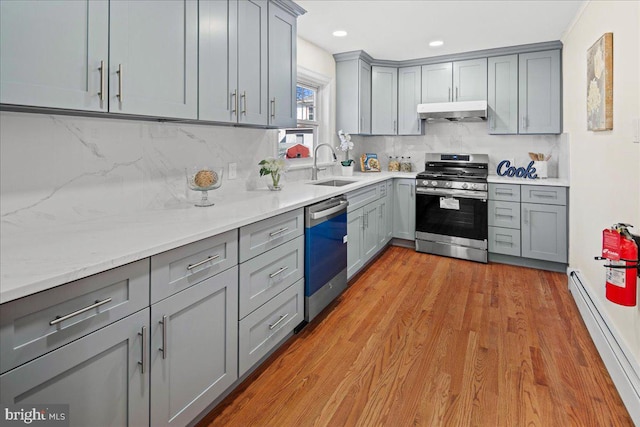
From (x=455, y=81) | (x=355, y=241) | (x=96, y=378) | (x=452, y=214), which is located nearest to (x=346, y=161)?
(x=355, y=241)

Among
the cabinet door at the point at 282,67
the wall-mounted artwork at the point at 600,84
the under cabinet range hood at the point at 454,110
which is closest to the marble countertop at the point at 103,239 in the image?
the cabinet door at the point at 282,67

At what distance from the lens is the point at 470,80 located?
4.52m

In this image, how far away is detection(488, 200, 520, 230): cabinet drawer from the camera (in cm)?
406

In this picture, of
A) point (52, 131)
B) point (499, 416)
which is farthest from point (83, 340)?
point (499, 416)

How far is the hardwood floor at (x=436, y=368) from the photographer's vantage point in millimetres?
1796

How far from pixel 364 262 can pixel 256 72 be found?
2145mm

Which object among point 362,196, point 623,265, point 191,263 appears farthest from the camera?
point 362,196

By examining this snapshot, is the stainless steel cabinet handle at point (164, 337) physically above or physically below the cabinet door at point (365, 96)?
below

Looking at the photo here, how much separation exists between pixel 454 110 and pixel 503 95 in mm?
564

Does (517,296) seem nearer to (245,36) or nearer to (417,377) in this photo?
(417,377)

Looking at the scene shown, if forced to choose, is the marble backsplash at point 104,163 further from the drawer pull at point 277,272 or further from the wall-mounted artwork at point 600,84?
the wall-mounted artwork at point 600,84

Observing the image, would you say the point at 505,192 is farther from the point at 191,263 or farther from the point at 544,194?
the point at 191,263

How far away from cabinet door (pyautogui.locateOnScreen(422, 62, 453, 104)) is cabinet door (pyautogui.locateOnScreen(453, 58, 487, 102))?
0.07 meters

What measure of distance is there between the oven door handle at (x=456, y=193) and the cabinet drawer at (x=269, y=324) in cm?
248
